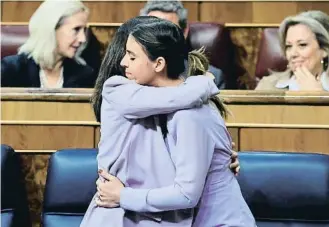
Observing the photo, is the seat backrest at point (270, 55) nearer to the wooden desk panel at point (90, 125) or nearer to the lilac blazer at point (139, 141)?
the wooden desk panel at point (90, 125)

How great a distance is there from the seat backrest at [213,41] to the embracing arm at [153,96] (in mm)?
623

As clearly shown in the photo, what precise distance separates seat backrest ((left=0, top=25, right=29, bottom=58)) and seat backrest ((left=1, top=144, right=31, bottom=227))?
50 cm

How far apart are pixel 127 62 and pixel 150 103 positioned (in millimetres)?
49

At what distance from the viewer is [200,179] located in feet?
1.96

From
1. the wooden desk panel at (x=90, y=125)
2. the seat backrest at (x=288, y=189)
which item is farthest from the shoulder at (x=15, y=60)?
the seat backrest at (x=288, y=189)

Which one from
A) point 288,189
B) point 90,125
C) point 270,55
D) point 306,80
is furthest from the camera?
point 270,55

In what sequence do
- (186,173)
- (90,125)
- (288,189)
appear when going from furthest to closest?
(90,125)
(288,189)
(186,173)

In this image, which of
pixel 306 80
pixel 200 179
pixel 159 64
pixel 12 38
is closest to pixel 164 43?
pixel 159 64

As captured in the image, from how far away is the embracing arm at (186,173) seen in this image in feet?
1.95

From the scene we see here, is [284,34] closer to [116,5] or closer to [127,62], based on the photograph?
[116,5]

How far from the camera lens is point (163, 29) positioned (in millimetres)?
624

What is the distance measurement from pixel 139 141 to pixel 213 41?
0.66 metres

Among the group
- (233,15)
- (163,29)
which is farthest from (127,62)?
(233,15)

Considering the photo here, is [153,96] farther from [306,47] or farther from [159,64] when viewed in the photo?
[306,47]
